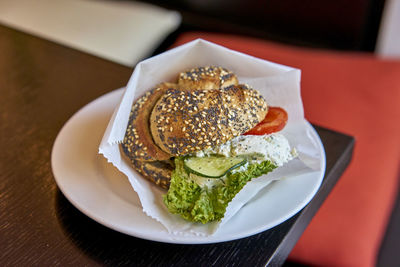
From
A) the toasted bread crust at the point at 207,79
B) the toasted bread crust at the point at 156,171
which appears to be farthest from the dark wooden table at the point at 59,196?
the toasted bread crust at the point at 207,79

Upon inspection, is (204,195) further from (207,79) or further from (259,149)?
(207,79)

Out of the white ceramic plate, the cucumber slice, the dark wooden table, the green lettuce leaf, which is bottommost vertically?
the dark wooden table

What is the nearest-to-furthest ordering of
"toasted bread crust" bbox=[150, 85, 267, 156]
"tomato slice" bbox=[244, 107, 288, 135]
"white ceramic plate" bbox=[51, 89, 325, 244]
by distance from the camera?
"white ceramic plate" bbox=[51, 89, 325, 244]
"toasted bread crust" bbox=[150, 85, 267, 156]
"tomato slice" bbox=[244, 107, 288, 135]

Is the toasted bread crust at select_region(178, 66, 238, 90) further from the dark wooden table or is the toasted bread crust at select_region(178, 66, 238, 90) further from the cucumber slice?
the dark wooden table

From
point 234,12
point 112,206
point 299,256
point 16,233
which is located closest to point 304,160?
point 112,206

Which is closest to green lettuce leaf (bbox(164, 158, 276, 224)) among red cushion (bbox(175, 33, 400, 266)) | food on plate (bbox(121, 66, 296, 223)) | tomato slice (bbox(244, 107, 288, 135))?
food on plate (bbox(121, 66, 296, 223))

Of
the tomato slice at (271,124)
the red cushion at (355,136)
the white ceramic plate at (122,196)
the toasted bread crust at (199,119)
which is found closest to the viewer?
the white ceramic plate at (122,196)

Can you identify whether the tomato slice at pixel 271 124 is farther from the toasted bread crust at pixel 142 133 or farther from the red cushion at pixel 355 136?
the red cushion at pixel 355 136

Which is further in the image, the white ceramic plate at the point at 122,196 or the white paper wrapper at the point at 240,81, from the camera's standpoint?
the white paper wrapper at the point at 240,81
